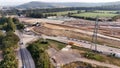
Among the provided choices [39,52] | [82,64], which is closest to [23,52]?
[39,52]

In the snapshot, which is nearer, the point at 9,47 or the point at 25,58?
the point at 25,58

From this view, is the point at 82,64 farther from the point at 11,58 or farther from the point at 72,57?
the point at 11,58

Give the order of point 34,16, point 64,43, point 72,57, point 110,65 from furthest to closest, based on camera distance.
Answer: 1. point 34,16
2. point 64,43
3. point 72,57
4. point 110,65

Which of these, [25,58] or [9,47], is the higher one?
[9,47]

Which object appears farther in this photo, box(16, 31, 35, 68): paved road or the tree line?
box(16, 31, 35, 68): paved road

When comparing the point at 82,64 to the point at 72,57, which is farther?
the point at 72,57

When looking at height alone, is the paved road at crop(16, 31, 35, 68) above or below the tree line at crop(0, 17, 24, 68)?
below

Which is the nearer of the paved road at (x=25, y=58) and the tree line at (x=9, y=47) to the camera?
the tree line at (x=9, y=47)

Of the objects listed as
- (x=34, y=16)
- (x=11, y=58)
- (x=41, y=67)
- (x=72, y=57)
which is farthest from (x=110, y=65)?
(x=34, y=16)

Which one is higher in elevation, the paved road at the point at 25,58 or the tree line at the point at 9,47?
the tree line at the point at 9,47

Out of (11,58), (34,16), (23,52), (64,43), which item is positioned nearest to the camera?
(11,58)
